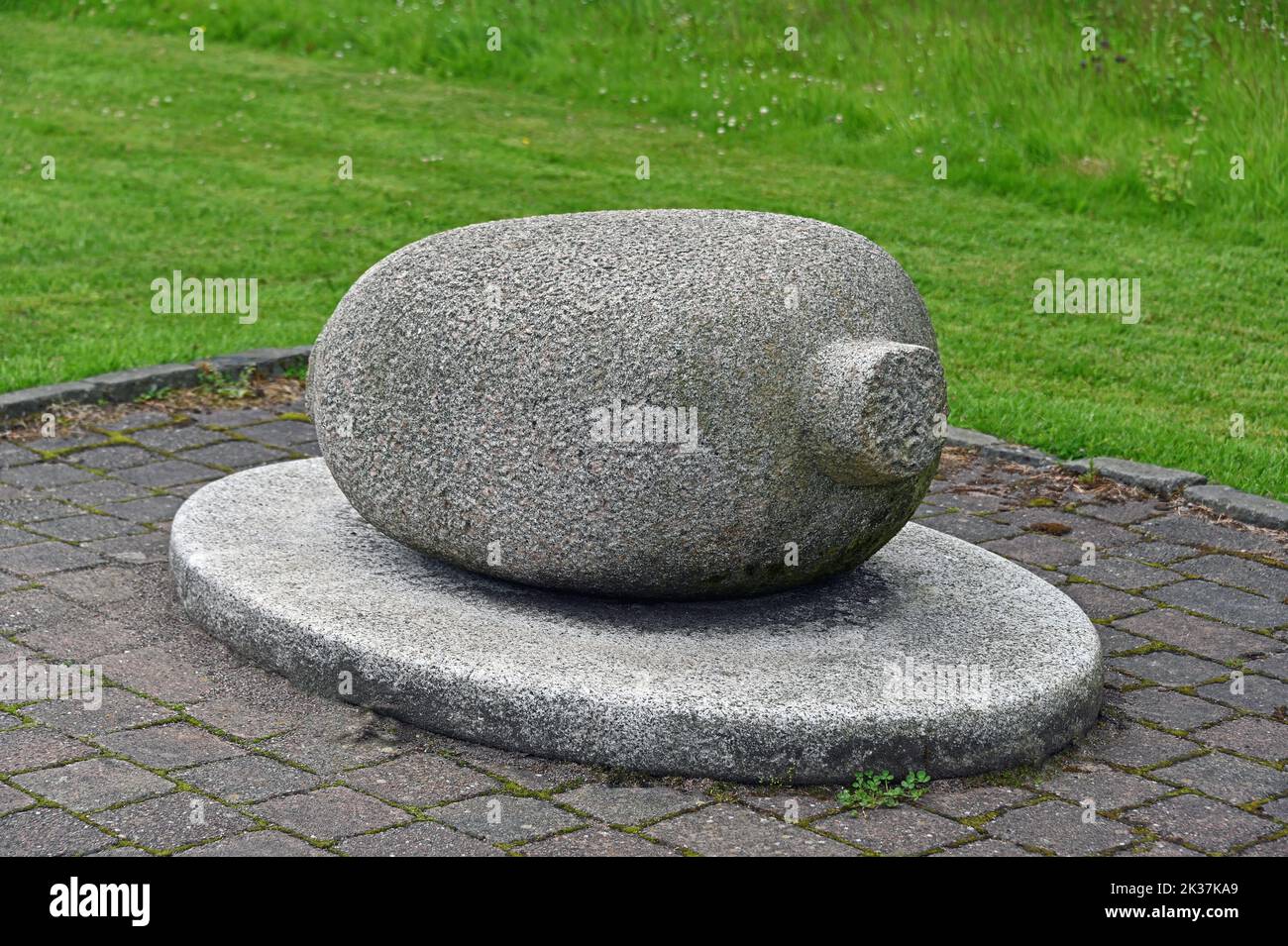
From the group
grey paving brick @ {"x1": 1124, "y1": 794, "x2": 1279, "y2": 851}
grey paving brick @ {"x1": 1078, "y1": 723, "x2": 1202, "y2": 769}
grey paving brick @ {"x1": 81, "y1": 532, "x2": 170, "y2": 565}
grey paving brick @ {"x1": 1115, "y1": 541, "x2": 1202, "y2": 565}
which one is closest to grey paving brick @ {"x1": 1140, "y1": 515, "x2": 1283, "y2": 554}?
grey paving brick @ {"x1": 1115, "y1": 541, "x2": 1202, "y2": 565}

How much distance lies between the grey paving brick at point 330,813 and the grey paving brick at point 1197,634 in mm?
2865

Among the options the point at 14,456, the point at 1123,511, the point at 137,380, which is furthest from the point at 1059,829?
the point at 137,380

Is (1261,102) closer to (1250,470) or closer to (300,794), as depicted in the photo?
(1250,470)

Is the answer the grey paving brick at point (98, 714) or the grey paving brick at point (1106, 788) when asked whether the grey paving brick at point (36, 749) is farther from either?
the grey paving brick at point (1106, 788)

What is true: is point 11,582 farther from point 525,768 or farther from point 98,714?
point 525,768

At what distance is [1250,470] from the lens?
7699 millimetres

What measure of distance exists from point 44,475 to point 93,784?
3.05 m

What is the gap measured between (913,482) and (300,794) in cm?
208

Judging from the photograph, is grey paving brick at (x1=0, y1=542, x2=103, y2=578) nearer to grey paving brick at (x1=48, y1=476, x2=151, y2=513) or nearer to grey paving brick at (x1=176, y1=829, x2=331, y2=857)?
grey paving brick at (x1=48, y1=476, x2=151, y2=513)

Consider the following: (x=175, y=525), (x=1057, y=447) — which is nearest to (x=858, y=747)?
(x=175, y=525)

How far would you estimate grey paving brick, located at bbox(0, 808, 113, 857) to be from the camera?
414cm

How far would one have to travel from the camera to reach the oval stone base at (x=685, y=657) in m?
4.62

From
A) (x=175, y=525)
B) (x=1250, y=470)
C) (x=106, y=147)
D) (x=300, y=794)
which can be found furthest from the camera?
(x=106, y=147)

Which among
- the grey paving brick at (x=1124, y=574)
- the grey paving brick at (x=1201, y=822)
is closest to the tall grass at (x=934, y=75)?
the grey paving brick at (x=1124, y=574)
